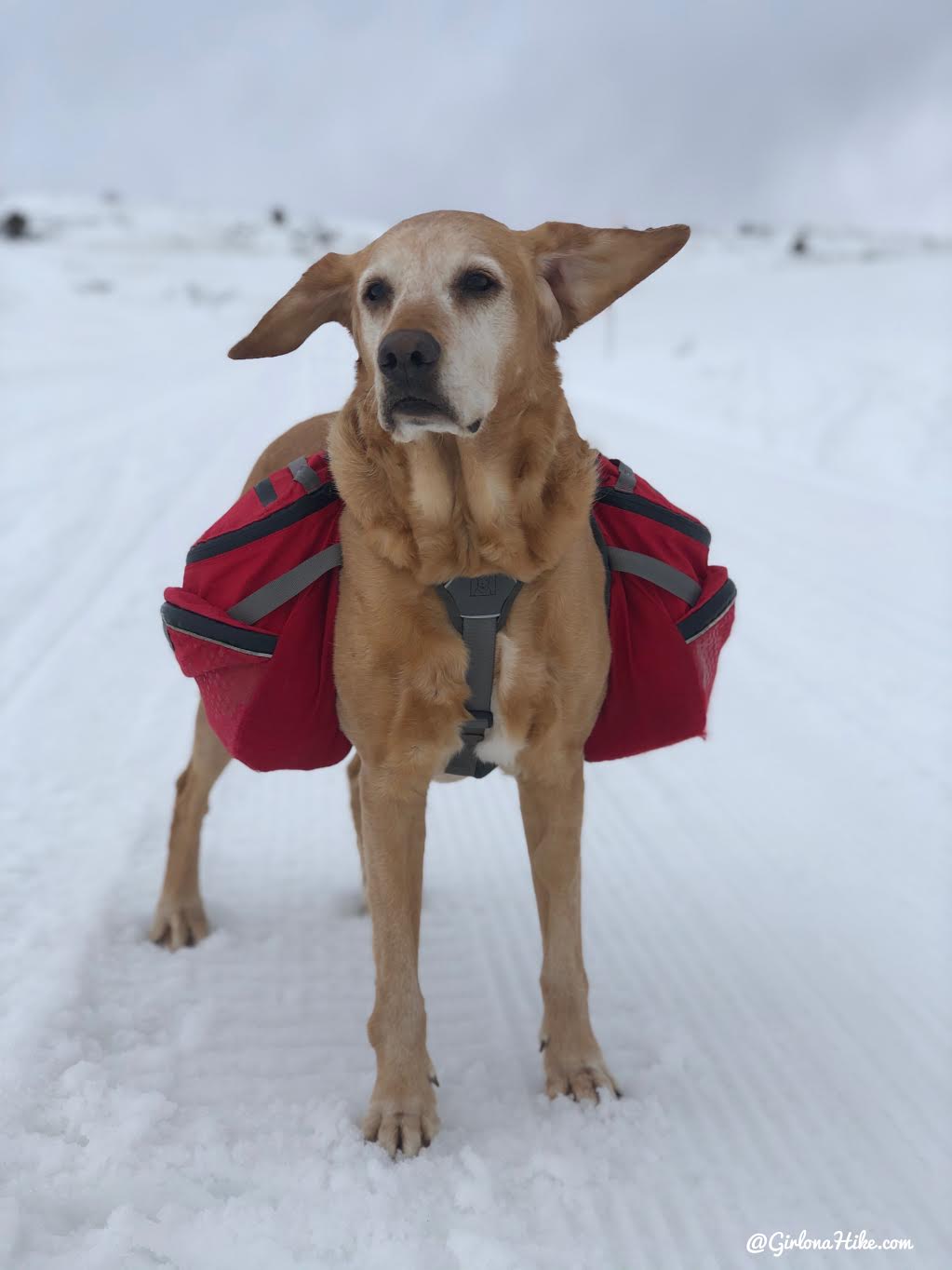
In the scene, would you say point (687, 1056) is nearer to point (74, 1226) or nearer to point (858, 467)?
point (74, 1226)

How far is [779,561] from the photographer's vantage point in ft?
20.8

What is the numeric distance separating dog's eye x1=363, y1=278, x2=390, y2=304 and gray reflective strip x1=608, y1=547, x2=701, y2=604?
35.1 inches

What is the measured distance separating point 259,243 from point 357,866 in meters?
70.1

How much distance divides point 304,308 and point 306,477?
0.45 metres

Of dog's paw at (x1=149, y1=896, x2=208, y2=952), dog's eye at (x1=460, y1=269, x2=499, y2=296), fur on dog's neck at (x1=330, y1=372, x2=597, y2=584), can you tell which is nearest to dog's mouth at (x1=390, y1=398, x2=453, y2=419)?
fur on dog's neck at (x1=330, y1=372, x2=597, y2=584)

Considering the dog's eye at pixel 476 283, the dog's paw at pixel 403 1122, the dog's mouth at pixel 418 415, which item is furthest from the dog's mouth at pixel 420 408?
the dog's paw at pixel 403 1122

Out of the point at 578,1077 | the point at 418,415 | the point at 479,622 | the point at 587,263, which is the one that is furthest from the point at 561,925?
the point at 587,263

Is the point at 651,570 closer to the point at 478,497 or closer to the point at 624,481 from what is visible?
the point at 624,481

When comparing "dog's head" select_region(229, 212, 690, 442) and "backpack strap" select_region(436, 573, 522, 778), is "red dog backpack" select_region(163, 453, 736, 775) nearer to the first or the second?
"backpack strap" select_region(436, 573, 522, 778)

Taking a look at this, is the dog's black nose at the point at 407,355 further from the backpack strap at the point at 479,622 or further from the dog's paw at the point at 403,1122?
the dog's paw at the point at 403,1122

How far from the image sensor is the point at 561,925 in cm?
273

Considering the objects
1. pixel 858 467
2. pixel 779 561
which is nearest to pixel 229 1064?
pixel 779 561

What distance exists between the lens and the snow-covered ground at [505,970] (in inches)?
84.0

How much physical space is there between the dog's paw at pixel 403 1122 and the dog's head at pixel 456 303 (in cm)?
156
